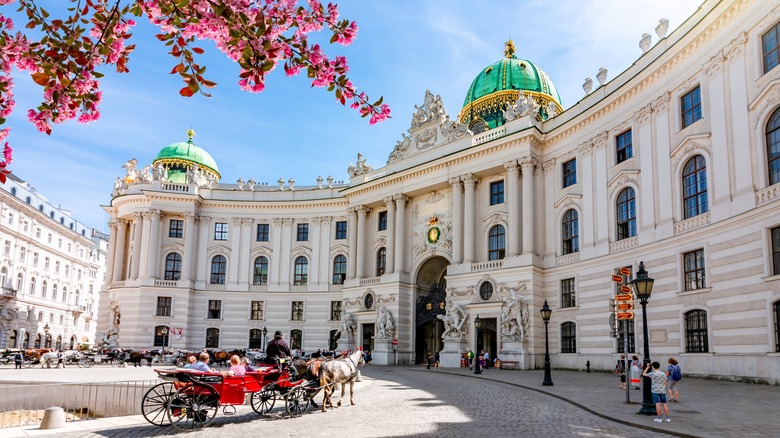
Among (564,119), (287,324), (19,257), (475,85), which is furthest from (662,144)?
(19,257)

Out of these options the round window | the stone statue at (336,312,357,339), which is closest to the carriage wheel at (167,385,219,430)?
the round window

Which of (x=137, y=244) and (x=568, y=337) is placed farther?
(x=137, y=244)

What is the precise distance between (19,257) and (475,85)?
57.0 metres

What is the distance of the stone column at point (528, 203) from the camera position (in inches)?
1569

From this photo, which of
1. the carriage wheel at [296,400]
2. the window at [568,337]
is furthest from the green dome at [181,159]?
the carriage wheel at [296,400]

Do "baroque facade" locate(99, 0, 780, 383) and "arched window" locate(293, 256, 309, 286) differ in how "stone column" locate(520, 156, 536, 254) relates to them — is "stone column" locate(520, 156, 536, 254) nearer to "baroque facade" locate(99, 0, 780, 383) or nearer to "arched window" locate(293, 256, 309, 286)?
"baroque facade" locate(99, 0, 780, 383)

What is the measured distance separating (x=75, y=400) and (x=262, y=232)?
4098 cm

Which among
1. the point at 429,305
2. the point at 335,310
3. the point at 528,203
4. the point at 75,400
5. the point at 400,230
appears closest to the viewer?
the point at 75,400

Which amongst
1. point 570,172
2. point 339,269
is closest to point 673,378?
point 570,172

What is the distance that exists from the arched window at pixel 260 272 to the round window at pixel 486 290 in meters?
25.0

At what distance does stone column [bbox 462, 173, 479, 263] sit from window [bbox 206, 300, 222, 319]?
1037 inches

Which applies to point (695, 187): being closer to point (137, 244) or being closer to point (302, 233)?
point (302, 233)

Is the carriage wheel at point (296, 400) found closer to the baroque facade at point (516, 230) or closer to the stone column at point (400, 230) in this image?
the baroque facade at point (516, 230)

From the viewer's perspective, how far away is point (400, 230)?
48.9m
